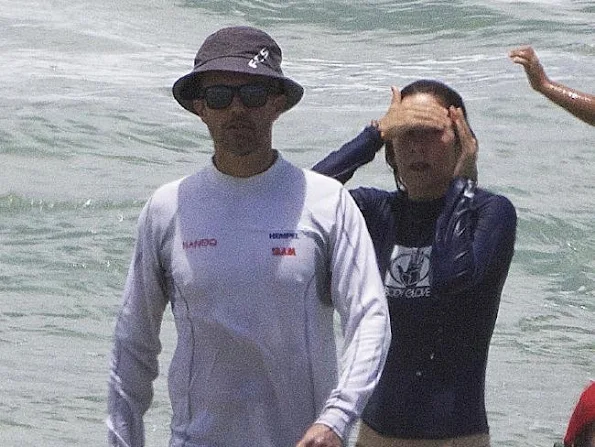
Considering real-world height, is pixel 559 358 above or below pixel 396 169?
below

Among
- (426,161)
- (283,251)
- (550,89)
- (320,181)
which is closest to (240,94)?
(320,181)

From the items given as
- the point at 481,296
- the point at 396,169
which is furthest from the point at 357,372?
the point at 396,169

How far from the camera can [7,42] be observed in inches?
704

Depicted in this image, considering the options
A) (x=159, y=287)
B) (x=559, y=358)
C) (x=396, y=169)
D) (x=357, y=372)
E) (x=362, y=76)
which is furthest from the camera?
(x=362, y=76)

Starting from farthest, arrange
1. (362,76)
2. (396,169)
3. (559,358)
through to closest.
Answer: (362,76), (559,358), (396,169)

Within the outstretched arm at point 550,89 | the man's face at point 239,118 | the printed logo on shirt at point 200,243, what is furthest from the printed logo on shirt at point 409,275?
the outstretched arm at point 550,89

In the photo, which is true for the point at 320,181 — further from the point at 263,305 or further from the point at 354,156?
the point at 354,156

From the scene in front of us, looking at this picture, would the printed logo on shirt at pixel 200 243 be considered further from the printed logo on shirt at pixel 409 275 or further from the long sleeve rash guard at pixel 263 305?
the printed logo on shirt at pixel 409 275

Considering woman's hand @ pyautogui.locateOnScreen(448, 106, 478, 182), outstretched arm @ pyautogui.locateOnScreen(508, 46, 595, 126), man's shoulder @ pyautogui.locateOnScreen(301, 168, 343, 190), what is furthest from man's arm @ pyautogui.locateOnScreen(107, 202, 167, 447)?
outstretched arm @ pyautogui.locateOnScreen(508, 46, 595, 126)

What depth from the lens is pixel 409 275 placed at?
454cm

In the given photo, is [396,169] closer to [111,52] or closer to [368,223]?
[368,223]

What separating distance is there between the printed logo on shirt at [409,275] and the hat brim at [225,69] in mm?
685

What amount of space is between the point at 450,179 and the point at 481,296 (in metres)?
0.34

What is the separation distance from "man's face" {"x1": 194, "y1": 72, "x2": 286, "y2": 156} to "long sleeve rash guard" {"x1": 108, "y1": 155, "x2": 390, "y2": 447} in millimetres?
69
